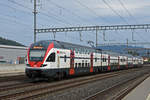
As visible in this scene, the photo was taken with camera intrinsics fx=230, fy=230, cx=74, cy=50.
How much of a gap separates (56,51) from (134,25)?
23775mm

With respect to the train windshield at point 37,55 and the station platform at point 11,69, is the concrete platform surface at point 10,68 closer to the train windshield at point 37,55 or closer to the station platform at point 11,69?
the station platform at point 11,69

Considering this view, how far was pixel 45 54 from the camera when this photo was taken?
18.8m

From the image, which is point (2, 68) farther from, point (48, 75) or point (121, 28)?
point (121, 28)

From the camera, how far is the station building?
39000mm

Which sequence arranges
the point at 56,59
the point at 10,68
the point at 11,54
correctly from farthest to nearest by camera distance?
the point at 11,54 < the point at 10,68 < the point at 56,59

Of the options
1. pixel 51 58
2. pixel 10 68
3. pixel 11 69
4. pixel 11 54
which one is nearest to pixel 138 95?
pixel 51 58

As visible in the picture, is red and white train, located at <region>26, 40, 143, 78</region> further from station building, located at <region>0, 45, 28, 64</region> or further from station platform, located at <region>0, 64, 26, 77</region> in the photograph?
station building, located at <region>0, 45, 28, 64</region>

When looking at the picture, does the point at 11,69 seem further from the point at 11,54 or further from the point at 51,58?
the point at 51,58

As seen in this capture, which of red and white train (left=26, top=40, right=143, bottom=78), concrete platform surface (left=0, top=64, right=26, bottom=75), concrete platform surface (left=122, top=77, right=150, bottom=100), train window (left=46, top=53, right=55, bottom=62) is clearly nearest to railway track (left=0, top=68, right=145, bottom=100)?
red and white train (left=26, top=40, right=143, bottom=78)

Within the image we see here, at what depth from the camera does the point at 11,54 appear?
40875 millimetres

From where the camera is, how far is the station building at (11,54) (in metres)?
39.0

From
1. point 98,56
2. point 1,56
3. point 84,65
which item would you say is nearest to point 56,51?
point 84,65

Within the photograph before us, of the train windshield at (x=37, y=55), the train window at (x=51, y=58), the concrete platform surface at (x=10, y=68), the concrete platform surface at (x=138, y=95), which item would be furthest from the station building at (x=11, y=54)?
the concrete platform surface at (x=138, y=95)

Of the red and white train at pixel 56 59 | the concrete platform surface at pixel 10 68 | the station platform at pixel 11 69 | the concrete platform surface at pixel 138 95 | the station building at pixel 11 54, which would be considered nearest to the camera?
the concrete platform surface at pixel 138 95
